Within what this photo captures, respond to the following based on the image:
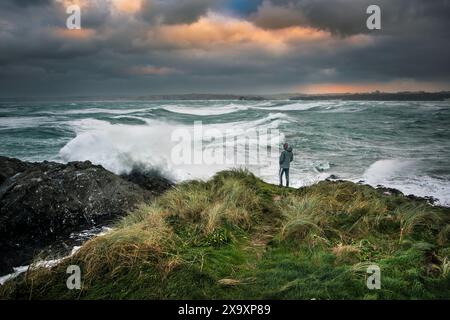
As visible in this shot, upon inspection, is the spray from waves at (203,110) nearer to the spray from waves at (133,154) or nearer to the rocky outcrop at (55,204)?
the spray from waves at (133,154)

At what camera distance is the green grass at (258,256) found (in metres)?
4.68

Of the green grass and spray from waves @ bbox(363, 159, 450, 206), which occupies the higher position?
the green grass

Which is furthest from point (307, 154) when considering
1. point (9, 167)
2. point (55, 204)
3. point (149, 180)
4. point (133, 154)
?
point (55, 204)

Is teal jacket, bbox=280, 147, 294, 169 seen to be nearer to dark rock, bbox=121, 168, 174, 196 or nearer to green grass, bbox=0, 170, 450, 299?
dark rock, bbox=121, 168, 174, 196

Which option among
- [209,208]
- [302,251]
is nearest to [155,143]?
[209,208]

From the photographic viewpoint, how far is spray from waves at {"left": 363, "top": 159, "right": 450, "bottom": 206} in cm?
1369

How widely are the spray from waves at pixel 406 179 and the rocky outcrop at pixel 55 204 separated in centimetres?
1033

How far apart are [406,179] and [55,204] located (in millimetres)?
14230

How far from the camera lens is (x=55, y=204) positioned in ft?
29.3

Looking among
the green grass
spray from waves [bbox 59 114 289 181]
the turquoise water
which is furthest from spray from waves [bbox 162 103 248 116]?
the green grass

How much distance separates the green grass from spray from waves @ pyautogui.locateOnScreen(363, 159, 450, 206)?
22.3 feet

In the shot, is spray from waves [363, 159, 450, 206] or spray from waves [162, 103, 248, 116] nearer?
spray from waves [363, 159, 450, 206]
